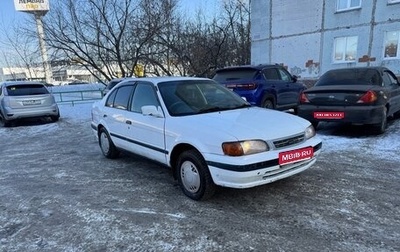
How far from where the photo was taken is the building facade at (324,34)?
14.9 metres

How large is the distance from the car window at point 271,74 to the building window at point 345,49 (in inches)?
351

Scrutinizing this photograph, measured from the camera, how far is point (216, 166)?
3416mm

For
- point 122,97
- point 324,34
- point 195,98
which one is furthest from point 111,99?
point 324,34

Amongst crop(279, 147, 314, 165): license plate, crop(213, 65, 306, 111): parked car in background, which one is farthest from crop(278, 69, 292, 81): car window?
crop(279, 147, 314, 165): license plate

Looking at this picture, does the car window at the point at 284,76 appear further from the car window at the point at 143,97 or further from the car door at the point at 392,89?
the car window at the point at 143,97

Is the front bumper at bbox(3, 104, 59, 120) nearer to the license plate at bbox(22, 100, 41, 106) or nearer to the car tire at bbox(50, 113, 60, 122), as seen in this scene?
the license plate at bbox(22, 100, 41, 106)

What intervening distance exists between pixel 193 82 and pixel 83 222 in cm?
259

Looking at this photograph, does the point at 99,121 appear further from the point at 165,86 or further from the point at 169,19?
the point at 169,19

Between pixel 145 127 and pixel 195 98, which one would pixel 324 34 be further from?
pixel 145 127

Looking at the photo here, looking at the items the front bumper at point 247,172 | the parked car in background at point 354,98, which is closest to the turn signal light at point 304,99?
the parked car in background at point 354,98

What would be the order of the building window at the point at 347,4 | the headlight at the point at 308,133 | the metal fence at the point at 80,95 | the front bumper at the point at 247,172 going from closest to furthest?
the front bumper at the point at 247,172, the headlight at the point at 308,133, the building window at the point at 347,4, the metal fence at the point at 80,95

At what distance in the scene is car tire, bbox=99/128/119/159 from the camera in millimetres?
5664

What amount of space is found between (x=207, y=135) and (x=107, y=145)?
294 cm

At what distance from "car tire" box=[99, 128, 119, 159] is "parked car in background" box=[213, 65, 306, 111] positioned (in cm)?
383
